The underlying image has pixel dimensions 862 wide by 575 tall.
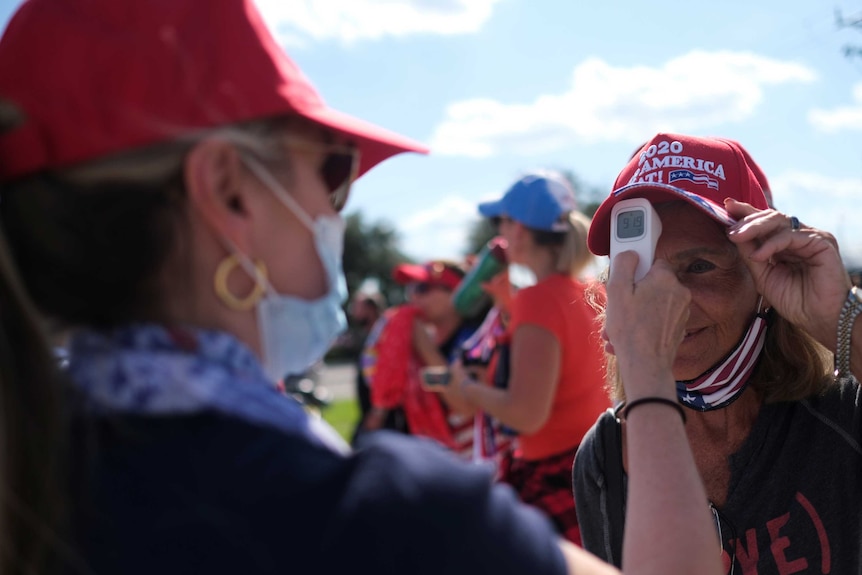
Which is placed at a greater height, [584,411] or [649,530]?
[649,530]

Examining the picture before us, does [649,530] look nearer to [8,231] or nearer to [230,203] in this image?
[230,203]

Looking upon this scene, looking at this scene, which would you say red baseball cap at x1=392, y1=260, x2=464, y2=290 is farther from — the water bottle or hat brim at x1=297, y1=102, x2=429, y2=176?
hat brim at x1=297, y1=102, x2=429, y2=176

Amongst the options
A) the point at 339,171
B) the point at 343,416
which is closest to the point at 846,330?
the point at 339,171

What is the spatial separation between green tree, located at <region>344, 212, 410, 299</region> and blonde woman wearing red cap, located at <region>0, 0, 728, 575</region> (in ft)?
180

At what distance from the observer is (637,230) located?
1917mm

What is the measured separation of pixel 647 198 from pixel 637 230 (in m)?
0.25

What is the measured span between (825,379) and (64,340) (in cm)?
183

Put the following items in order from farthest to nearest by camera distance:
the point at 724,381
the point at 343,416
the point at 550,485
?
the point at 343,416
the point at 550,485
the point at 724,381

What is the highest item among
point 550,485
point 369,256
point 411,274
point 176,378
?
point 176,378

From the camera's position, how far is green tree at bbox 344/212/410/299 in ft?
189

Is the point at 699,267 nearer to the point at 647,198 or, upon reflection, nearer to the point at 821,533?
the point at 647,198

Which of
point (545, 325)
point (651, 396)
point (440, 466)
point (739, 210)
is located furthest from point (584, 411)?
point (440, 466)

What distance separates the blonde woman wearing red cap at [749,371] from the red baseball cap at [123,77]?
95cm

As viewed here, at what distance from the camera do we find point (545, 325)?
3.55 m
